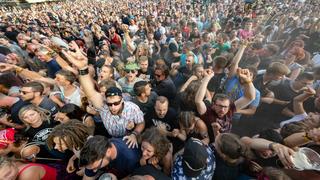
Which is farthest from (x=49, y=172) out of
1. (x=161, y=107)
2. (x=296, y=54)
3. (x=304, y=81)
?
(x=296, y=54)

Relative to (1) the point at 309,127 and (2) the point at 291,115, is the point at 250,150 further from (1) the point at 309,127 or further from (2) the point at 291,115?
(2) the point at 291,115

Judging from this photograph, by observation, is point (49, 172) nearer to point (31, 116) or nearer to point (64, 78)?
point (31, 116)

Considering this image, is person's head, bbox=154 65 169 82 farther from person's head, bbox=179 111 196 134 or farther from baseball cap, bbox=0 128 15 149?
baseball cap, bbox=0 128 15 149

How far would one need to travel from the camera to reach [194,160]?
193 cm

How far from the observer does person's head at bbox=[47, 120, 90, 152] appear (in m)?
2.27

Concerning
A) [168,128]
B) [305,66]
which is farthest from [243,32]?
[168,128]

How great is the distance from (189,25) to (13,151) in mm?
8559

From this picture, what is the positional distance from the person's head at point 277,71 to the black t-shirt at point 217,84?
78 centimetres

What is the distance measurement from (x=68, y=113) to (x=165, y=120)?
139cm

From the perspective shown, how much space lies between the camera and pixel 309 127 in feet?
7.44

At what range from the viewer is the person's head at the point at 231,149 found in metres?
2.12

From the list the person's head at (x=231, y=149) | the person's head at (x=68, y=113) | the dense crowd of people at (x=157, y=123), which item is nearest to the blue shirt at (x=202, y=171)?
the dense crowd of people at (x=157, y=123)

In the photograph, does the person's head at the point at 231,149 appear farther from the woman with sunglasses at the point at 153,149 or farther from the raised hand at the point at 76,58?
the raised hand at the point at 76,58

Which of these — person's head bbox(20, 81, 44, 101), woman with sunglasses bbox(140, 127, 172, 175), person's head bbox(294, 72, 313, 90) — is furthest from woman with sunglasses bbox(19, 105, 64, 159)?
person's head bbox(294, 72, 313, 90)
